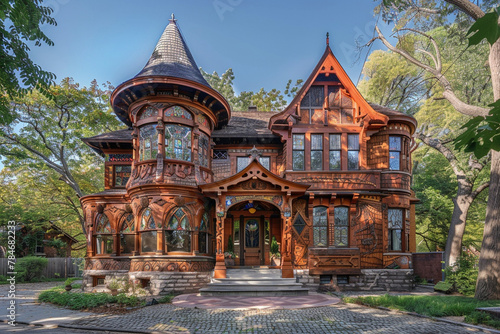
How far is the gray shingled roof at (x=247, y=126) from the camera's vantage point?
1812cm

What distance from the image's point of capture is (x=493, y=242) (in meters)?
12.2

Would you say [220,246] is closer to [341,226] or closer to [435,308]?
[341,226]

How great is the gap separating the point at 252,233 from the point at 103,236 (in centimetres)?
753

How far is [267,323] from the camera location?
923 cm

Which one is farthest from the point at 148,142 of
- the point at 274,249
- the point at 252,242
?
the point at 274,249

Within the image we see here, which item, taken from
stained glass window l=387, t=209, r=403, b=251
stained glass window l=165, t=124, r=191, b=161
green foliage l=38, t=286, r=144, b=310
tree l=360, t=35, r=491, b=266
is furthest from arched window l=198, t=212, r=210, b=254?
tree l=360, t=35, r=491, b=266

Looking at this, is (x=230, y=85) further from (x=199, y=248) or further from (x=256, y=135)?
(x=199, y=248)

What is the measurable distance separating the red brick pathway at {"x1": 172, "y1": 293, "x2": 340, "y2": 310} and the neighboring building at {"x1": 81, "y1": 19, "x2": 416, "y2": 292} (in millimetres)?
1781

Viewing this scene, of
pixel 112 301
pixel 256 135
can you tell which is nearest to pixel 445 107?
pixel 256 135

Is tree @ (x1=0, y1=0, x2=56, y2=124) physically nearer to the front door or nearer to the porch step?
the porch step

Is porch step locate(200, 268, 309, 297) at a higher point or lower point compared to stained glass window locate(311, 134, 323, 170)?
lower

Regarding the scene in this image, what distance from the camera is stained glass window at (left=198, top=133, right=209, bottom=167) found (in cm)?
1703

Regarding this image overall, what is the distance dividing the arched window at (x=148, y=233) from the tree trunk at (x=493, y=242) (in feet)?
41.8

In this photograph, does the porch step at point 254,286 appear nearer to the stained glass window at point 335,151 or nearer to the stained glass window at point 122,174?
the stained glass window at point 335,151
